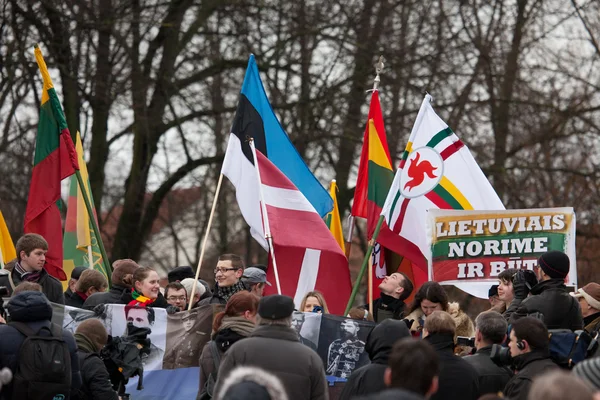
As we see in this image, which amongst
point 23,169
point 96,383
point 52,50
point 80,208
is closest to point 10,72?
point 52,50

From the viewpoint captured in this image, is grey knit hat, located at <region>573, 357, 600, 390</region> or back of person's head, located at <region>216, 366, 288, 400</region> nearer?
grey knit hat, located at <region>573, 357, 600, 390</region>

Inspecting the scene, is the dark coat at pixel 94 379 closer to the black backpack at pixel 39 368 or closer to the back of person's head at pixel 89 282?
the black backpack at pixel 39 368

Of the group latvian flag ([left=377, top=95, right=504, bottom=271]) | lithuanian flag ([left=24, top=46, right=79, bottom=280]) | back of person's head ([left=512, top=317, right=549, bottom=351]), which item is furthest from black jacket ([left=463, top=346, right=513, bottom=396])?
lithuanian flag ([left=24, top=46, right=79, bottom=280])

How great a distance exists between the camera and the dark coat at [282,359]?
20.2 feet

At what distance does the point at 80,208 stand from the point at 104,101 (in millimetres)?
6281

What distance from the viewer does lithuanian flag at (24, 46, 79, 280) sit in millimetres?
11156

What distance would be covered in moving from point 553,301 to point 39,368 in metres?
3.30

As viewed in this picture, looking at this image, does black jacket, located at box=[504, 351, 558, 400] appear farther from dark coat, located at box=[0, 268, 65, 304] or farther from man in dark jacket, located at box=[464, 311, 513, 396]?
dark coat, located at box=[0, 268, 65, 304]

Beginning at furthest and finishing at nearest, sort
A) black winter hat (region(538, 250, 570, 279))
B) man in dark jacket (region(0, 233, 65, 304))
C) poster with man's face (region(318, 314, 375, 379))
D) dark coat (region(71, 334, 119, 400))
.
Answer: man in dark jacket (region(0, 233, 65, 304)) → poster with man's face (region(318, 314, 375, 379)) → black winter hat (region(538, 250, 570, 279)) → dark coat (region(71, 334, 119, 400))

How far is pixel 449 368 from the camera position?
666 cm

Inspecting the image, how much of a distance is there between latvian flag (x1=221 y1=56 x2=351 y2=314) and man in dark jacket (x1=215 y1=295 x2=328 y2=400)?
11.7ft

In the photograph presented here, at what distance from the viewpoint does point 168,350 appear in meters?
8.88

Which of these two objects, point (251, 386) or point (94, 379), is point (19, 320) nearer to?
point (94, 379)

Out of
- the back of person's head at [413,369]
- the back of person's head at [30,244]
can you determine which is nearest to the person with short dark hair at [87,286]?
the back of person's head at [30,244]
